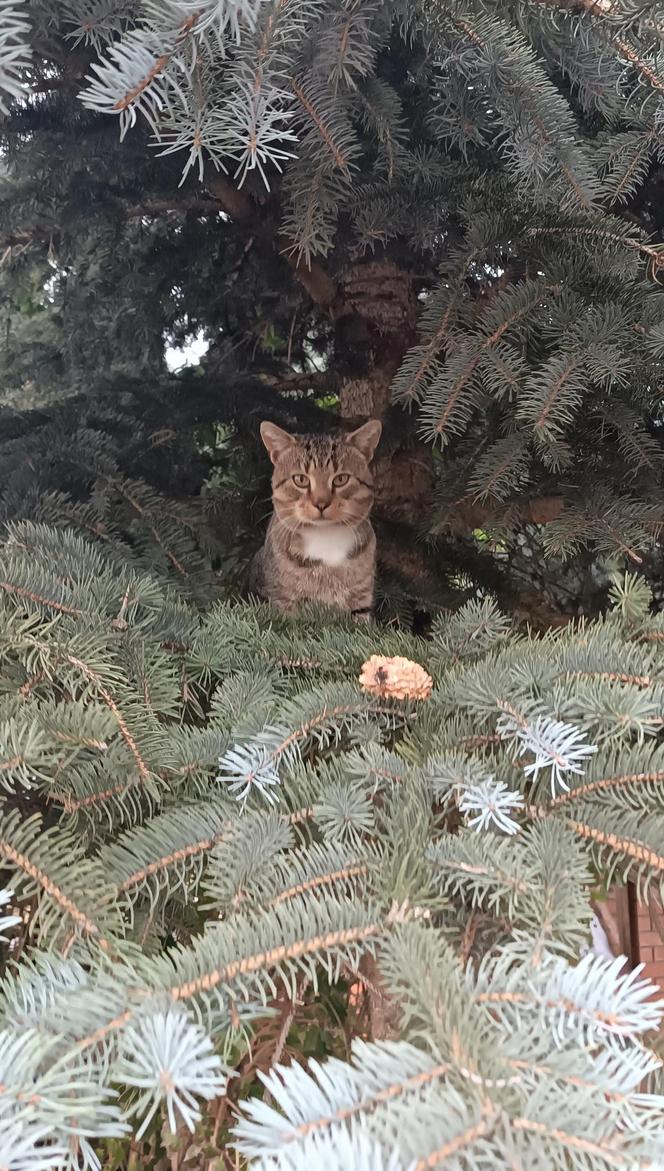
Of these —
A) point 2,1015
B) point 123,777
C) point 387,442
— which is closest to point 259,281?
point 387,442

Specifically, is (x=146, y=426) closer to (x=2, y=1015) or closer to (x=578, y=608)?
(x=578, y=608)

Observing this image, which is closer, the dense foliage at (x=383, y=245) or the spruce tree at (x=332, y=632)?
the spruce tree at (x=332, y=632)

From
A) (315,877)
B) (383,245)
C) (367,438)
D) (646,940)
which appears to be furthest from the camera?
(646,940)

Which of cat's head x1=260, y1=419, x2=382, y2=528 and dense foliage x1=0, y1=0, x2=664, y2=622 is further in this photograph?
cat's head x1=260, y1=419, x2=382, y2=528

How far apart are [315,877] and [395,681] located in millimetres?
250

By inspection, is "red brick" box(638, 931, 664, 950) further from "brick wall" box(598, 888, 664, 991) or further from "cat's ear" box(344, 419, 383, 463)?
"cat's ear" box(344, 419, 383, 463)

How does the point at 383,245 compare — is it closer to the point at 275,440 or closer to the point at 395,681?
the point at 275,440

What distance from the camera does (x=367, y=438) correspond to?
138cm

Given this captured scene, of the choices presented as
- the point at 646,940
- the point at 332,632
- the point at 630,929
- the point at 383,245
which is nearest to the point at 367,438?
the point at 383,245

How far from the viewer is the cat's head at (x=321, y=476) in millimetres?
1413

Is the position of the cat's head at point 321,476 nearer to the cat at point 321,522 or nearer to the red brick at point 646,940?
the cat at point 321,522

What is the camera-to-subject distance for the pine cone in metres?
0.64

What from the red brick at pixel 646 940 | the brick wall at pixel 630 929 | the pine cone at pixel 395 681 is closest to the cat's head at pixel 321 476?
the pine cone at pixel 395 681

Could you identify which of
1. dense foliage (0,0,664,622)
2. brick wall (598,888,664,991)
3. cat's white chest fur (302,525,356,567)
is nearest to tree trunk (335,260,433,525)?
dense foliage (0,0,664,622)
